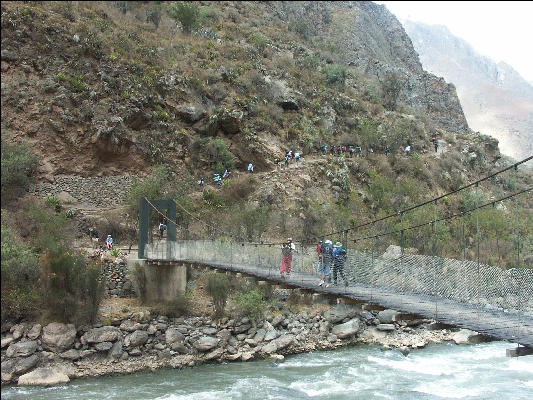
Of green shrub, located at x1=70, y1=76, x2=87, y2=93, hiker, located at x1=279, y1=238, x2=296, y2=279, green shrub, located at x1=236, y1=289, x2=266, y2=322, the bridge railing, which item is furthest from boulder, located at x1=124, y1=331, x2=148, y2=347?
green shrub, located at x1=70, y1=76, x2=87, y2=93

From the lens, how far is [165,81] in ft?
69.8

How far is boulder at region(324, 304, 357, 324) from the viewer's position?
14.4 meters

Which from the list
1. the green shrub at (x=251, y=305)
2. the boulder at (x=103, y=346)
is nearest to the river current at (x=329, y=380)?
the boulder at (x=103, y=346)

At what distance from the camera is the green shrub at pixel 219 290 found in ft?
44.6

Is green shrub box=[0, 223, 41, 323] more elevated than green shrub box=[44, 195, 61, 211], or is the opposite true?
green shrub box=[44, 195, 61, 211]

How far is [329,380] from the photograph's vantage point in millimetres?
10188

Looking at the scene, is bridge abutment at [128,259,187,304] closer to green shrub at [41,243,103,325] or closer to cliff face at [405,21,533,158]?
green shrub at [41,243,103,325]

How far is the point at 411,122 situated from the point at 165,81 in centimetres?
1591

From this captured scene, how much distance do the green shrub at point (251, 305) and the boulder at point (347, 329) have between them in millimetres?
2379

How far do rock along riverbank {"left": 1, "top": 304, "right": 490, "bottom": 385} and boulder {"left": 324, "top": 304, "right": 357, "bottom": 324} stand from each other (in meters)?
0.03

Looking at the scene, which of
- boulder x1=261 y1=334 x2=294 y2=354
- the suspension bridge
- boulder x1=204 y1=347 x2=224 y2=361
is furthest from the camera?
boulder x1=261 y1=334 x2=294 y2=354

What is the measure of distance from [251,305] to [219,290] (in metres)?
1.14

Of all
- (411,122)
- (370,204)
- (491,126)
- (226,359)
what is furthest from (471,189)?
(226,359)

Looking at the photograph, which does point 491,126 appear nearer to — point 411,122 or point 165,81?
point 411,122
